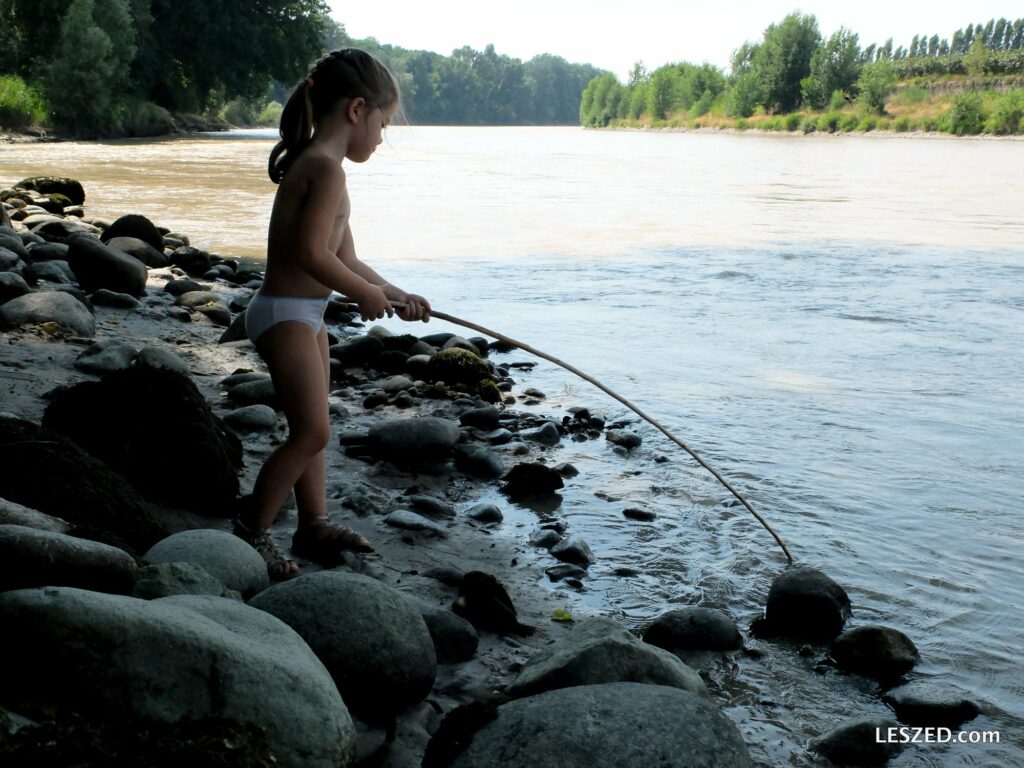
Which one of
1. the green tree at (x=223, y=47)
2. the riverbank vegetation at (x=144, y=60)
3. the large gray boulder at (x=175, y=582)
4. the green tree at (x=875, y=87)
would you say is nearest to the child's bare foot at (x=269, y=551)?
the large gray boulder at (x=175, y=582)

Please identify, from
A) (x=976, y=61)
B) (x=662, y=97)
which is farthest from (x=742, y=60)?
(x=976, y=61)

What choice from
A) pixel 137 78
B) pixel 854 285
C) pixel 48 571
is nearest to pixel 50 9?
pixel 137 78

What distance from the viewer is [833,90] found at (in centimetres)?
8362

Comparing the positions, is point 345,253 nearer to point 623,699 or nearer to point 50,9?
point 623,699

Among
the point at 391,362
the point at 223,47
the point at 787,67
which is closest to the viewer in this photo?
the point at 391,362

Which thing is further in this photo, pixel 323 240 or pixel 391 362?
pixel 391 362

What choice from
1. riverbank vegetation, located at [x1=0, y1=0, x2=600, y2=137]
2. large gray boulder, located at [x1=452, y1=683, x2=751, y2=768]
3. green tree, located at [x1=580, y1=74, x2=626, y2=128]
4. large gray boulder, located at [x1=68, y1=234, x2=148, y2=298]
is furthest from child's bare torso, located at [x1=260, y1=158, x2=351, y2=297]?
A: green tree, located at [x1=580, y1=74, x2=626, y2=128]

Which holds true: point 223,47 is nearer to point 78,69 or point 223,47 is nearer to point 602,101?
point 78,69

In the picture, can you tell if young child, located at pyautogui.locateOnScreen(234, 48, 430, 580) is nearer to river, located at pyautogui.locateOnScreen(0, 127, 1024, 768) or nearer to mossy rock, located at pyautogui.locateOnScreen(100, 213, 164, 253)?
river, located at pyautogui.locateOnScreen(0, 127, 1024, 768)

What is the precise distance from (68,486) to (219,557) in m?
0.53

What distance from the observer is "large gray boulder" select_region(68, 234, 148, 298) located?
28.7 ft

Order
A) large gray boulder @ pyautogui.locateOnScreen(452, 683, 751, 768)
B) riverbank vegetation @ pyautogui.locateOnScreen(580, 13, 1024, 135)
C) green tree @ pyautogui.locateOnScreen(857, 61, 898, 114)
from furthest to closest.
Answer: green tree @ pyautogui.locateOnScreen(857, 61, 898, 114) → riverbank vegetation @ pyautogui.locateOnScreen(580, 13, 1024, 135) → large gray boulder @ pyautogui.locateOnScreen(452, 683, 751, 768)

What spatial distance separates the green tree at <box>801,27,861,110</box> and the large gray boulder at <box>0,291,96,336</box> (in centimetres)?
8364

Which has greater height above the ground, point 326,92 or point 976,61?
point 976,61
